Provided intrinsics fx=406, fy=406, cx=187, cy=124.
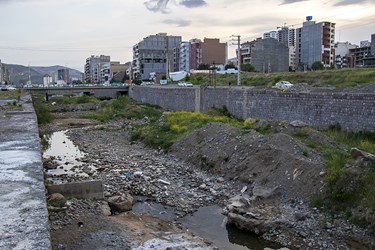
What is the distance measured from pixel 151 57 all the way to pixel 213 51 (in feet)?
59.9

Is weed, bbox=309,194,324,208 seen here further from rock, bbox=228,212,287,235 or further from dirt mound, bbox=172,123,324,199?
rock, bbox=228,212,287,235

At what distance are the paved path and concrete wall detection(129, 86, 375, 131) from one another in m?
13.1

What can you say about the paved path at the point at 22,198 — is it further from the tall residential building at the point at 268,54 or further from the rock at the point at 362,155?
the tall residential building at the point at 268,54

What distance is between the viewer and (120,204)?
12375mm

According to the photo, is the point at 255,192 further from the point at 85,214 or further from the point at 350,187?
the point at 85,214

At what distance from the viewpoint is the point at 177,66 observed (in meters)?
120

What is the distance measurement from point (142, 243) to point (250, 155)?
26.5 feet

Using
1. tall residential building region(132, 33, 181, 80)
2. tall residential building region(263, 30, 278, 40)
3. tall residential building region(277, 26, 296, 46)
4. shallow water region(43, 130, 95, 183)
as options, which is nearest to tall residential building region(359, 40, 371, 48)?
tall residential building region(277, 26, 296, 46)

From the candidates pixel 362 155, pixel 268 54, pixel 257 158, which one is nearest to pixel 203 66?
pixel 268 54

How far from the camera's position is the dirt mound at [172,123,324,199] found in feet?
43.1

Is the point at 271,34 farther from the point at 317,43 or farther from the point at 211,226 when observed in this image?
the point at 211,226

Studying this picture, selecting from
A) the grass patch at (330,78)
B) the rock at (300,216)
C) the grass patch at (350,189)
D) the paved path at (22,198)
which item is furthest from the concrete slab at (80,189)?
the grass patch at (330,78)

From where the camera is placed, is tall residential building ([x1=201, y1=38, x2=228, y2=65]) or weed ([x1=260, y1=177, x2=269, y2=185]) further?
tall residential building ([x1=201, y1=38, x2=228, y2=65])

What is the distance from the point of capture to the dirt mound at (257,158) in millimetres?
13148
